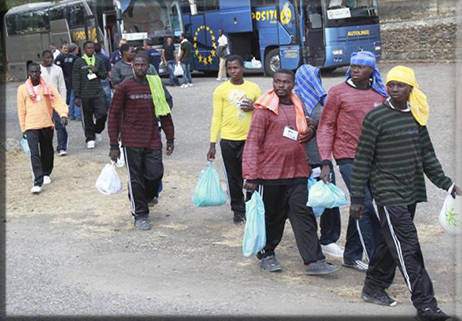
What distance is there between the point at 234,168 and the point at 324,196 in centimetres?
218

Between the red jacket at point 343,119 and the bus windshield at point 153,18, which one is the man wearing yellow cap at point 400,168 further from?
the bus windshield at point 153,18

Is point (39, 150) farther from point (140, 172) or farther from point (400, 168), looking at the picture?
point (400, 168)

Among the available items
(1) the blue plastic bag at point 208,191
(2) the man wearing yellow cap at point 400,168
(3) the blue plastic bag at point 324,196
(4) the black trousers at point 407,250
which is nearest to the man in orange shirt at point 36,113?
(1) the blue plastic bag at point 208,191

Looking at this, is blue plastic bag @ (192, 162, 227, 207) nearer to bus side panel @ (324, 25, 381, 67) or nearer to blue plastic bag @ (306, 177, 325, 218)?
blue plastic bag @ (306, 177, 325, 218)

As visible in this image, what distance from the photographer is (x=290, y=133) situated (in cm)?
662

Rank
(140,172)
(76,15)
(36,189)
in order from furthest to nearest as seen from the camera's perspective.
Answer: (76,15) → (36,189) → (140,172)

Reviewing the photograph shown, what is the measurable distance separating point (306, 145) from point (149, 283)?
6.16ft

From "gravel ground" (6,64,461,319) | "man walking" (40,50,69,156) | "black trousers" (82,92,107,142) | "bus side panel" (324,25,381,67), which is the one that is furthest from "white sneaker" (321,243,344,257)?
"bus side panel" (324,25,381,67)

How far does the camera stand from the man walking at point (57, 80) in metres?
12.8

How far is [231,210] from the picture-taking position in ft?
29.7

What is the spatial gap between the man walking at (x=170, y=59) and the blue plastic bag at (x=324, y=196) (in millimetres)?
18072

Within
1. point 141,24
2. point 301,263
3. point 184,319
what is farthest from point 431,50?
point 184,319

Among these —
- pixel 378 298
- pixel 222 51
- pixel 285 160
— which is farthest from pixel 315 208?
pixel 222 51

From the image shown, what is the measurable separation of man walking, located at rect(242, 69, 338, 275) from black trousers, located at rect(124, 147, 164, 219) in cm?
197
